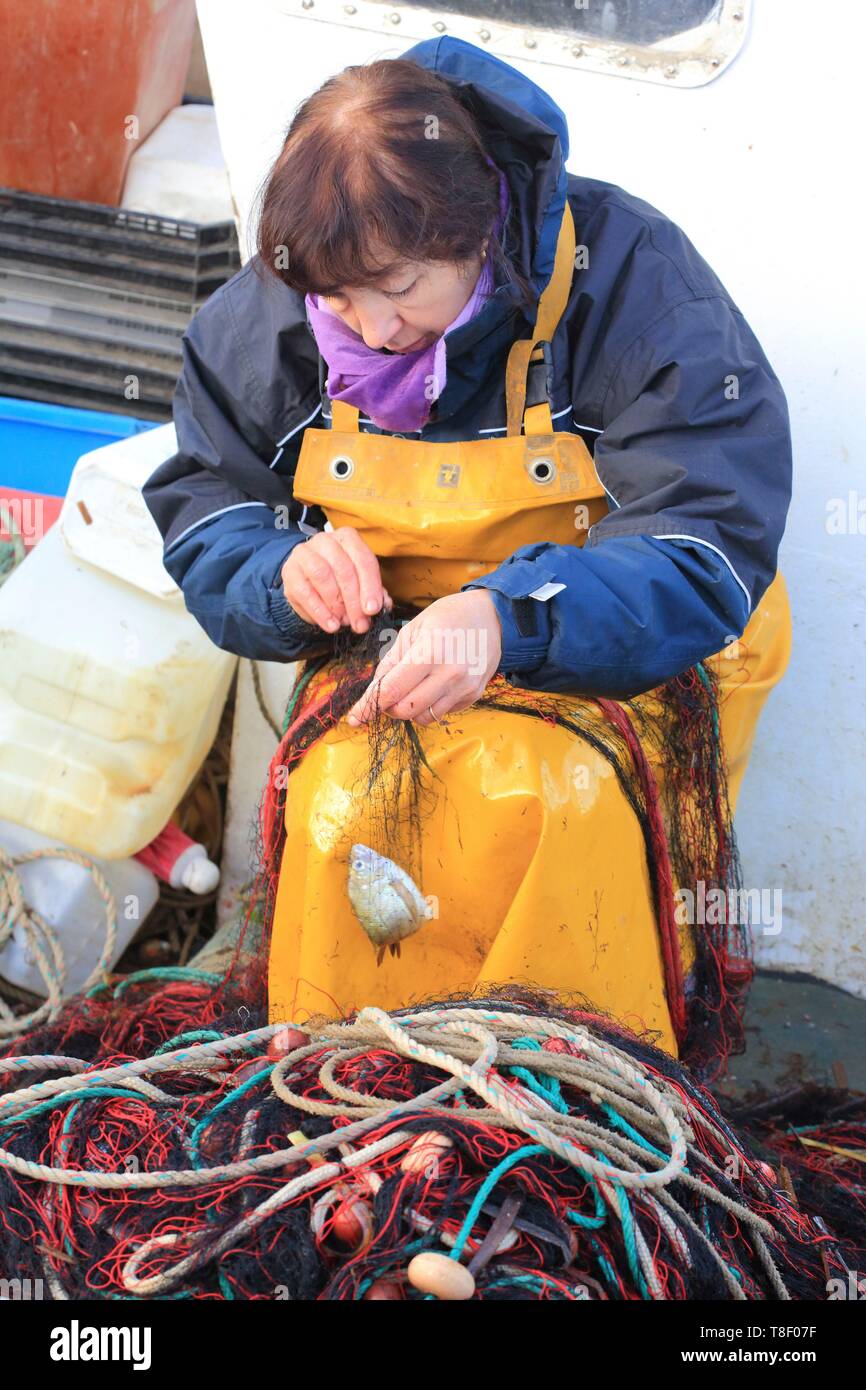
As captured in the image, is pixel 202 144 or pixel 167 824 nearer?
pixel 167 824

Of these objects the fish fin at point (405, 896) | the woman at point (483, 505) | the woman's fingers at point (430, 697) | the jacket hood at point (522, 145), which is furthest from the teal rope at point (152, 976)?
the jacket hood at point (522, 145)

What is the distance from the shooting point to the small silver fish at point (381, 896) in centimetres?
205

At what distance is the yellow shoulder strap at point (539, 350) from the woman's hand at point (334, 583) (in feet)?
0.85

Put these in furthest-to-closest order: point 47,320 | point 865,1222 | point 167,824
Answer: point 47,320 < point 167,824 < point 865,1222

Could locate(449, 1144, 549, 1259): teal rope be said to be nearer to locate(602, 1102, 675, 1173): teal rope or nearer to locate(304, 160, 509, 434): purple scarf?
locate(602, 1102, 675, 1173): teal rope

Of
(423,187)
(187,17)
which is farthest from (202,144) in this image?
(423,187)

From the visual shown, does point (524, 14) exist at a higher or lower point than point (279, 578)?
higher

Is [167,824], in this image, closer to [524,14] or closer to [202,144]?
[524,14]

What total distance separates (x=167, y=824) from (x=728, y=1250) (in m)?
2.08

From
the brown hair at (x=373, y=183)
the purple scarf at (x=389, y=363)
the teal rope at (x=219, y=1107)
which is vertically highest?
the brown hair at (x=373, y=183)

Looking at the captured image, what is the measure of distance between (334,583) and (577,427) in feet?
1.69

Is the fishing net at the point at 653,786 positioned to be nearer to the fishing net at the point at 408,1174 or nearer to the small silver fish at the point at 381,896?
the small silver fish at the point at 381,896

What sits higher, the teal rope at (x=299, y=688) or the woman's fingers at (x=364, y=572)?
the woman's fingers at (x=364, y=572)

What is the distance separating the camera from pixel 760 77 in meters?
2.92
